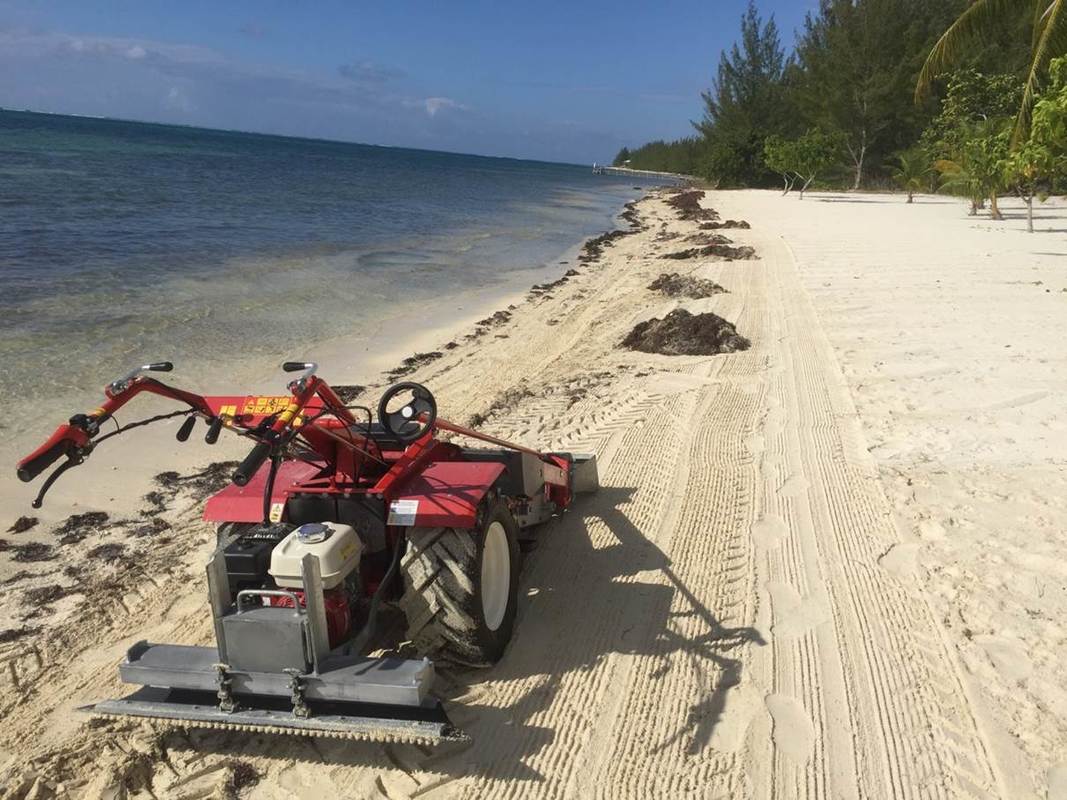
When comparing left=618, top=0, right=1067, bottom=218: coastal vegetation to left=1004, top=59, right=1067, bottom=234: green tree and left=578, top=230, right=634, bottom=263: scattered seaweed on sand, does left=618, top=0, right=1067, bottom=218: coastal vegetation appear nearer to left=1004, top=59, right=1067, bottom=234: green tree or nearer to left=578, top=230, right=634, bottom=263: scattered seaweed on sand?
left=1004, top=59, right=1067, bottom=234: green tree

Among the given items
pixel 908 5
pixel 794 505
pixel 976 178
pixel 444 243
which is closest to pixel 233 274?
pixel 444 243

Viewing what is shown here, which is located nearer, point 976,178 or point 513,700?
point 513,700

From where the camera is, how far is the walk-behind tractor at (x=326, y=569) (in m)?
2.98

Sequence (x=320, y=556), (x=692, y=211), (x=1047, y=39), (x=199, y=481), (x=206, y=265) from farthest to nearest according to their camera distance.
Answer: (x=692, y=211) → (x=206, y=265) → (x=1047, y=39) → (x=199, y=481) → (x=320, y=556)

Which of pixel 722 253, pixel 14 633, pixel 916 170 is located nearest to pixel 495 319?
pixel 722 253

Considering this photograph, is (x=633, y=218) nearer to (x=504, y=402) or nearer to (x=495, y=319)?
(x=495, y=319)

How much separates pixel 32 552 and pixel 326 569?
351cm

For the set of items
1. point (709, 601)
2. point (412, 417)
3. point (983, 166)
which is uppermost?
point (983, 166)

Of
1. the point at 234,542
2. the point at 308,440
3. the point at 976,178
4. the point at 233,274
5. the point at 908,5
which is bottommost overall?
the point at 233,274

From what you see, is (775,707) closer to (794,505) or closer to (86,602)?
(794,505)

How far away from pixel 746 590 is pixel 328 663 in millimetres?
2509

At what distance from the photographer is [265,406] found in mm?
3324

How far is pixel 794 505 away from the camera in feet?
18.5

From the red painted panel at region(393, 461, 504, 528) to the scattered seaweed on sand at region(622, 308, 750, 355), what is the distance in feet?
21.4
